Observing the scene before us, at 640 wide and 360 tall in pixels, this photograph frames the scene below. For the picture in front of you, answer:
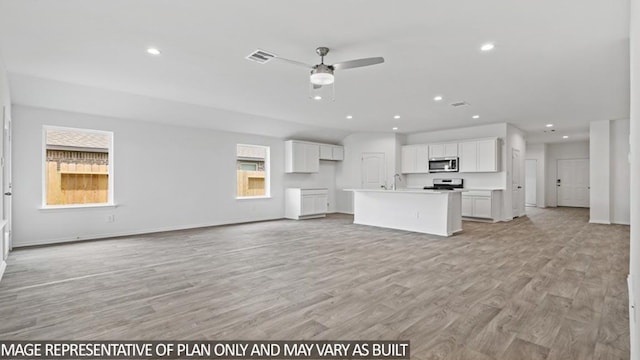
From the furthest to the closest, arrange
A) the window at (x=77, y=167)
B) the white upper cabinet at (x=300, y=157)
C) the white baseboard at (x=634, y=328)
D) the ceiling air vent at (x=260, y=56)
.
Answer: the white upper cabinet at (x=300, y=157) → the window at (x=77, y=167) → the ceiling air vent at (x=260, y=56) → the white baseboard at (x=634, y=328)

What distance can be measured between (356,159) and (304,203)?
8.19 feet

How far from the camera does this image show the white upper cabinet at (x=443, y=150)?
8789mm

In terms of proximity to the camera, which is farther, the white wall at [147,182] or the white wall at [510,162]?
the white wall at [510,162]

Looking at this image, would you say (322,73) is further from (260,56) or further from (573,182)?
(573,182)

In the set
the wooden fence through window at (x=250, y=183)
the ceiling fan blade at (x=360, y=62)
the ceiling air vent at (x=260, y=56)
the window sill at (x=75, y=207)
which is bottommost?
the window sill at (x=75, y=207)

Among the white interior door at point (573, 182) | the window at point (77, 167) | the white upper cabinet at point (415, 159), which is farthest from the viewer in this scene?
the white interior door at point (573, 182)

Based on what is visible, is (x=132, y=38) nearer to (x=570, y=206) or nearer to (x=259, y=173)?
(x=259, y=173)

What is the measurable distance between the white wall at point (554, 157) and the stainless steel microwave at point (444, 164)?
6.63m

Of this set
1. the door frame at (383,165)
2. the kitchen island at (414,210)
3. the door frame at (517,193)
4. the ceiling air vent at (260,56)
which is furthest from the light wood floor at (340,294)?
the door frame at (383,165)

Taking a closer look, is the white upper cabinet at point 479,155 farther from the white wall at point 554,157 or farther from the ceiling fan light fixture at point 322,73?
the white wall at point 554,157

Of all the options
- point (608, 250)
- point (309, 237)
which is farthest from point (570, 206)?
point (309, 237)

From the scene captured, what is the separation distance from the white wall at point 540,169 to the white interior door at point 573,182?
0.69 m

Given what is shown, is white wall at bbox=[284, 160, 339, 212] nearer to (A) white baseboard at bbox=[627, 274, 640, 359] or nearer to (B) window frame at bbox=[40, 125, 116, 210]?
(B) window frame at bbox=[40, 125, 116, 210]

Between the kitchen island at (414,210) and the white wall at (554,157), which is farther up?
the white wall at (554,157)
